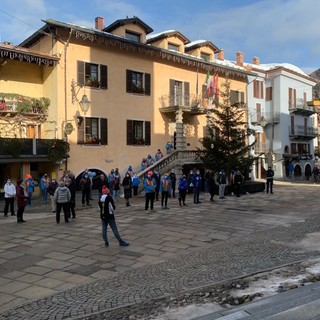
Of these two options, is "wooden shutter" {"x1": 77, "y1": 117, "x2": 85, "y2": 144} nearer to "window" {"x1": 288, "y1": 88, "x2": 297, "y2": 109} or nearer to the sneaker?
the sneaker

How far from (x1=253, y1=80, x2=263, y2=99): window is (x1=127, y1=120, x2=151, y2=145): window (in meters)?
15.7

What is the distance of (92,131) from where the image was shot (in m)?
24.4

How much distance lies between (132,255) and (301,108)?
126 feet

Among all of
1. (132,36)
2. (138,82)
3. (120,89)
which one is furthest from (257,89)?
(120,89)

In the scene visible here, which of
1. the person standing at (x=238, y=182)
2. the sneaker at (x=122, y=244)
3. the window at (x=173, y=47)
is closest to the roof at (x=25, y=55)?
the window at (x=173, y=47)

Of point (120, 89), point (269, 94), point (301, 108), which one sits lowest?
point (120, 89)

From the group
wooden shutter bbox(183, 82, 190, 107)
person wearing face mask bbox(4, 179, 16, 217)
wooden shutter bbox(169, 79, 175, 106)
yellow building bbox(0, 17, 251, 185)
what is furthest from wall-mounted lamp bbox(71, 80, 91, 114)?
person wearing face mask bbox(4, 179, 16, 217)

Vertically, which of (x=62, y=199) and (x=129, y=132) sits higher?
(x=129, y=132)

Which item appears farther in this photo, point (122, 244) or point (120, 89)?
point (120, 89)

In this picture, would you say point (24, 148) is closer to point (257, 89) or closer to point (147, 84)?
point (147, 84)

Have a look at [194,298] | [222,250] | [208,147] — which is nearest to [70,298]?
[194,298]

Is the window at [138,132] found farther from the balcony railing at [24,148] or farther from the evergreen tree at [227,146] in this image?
the balcony railing at [24,148]

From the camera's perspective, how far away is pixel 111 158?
25.1m

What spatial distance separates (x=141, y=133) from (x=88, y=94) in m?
4.92
